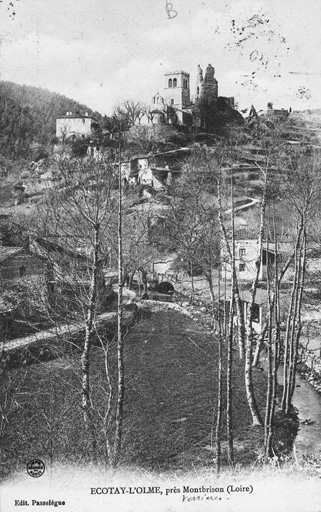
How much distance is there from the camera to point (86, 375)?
943cm

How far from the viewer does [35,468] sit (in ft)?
26.5

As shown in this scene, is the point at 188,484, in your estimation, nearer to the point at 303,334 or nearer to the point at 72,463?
the point at 72,463

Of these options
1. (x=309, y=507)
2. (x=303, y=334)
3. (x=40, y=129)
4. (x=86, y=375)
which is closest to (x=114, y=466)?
(x=86, y=375)

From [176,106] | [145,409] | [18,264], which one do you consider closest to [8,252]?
[18,264]

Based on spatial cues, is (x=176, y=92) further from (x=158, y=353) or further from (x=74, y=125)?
(x=158, y=353)

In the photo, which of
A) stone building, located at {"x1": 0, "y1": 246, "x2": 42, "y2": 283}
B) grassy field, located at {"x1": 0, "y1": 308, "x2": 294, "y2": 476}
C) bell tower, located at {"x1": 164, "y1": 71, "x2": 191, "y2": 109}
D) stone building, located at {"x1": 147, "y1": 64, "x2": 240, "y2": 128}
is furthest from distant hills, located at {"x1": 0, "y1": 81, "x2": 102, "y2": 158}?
grassy field, located at {"x1": 0, "y1": 308, "x2": 294, "y2": 476}

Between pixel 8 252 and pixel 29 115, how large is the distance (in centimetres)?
4879

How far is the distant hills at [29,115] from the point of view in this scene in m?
40.7

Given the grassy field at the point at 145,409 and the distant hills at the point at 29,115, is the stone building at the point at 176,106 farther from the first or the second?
the grassy field at the point at 145,409

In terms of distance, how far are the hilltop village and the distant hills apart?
27.6 inches

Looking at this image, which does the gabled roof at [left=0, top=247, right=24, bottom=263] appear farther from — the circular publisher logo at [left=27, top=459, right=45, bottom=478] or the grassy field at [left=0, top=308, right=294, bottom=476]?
the circular publisher logo at [left=27, top=459, right=45, bottom=478]

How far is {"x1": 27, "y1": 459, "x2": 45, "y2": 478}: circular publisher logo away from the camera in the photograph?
802 cm

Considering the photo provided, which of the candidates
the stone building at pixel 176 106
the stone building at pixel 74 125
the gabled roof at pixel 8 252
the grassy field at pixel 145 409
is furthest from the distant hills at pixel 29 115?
the grassy field at pixel 145 409

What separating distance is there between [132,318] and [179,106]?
49766 millimetres
